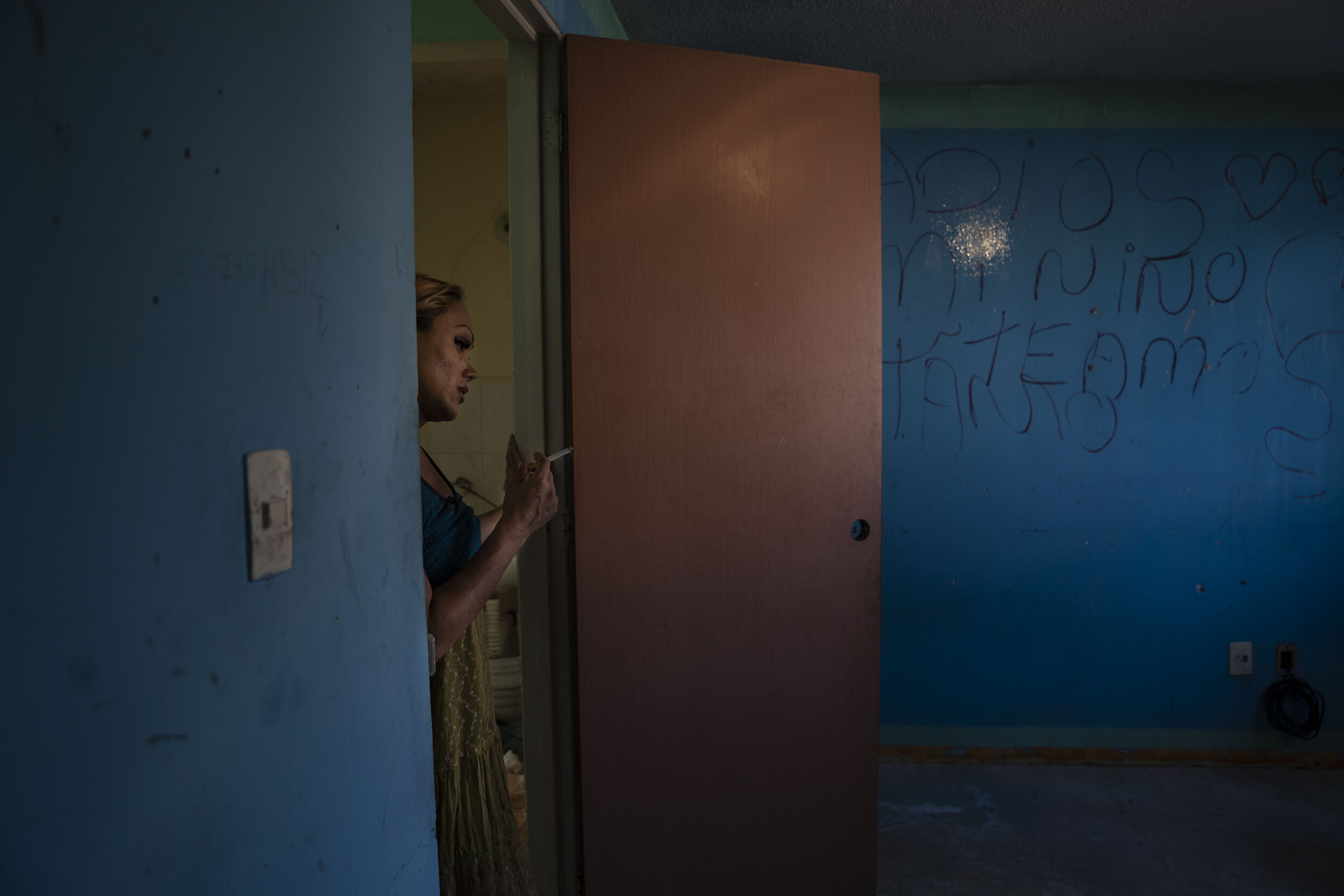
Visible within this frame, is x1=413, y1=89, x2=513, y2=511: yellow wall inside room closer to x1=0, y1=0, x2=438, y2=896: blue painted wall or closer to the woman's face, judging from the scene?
the woman's face

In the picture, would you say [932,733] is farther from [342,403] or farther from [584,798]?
[342,403]

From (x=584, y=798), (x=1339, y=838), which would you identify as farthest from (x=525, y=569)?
(x=1339, y=838)

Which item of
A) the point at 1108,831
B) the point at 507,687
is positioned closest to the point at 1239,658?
the point at 1108,831

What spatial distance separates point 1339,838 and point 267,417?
3.11m

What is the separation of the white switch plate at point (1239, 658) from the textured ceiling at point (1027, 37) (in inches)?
78.8

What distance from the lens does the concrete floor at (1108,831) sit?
2.12 m

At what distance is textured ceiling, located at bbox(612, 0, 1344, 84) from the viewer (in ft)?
7.06

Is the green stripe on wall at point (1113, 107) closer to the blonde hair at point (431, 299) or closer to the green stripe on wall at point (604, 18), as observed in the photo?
the green stripe on wall at point (604, 18)

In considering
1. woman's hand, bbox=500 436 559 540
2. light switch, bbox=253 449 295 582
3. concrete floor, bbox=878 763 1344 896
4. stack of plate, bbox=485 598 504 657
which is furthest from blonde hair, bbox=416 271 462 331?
concrete floor, bbox=878 763 1344 896

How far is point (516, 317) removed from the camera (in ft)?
5.65

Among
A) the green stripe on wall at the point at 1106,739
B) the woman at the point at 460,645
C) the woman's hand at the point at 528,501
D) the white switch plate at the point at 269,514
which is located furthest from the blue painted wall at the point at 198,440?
the green stripe on wall at the point at 1106,739

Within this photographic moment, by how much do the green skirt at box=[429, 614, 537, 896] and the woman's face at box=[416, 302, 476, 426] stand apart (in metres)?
0.42

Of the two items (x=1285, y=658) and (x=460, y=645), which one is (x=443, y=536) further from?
(x=1285, y=658)

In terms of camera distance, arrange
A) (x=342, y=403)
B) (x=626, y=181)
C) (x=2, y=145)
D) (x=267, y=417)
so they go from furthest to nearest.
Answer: (x=626, y=181) < (x=342, y=403) < (x=267, y=417) < (x=2, y=145)
